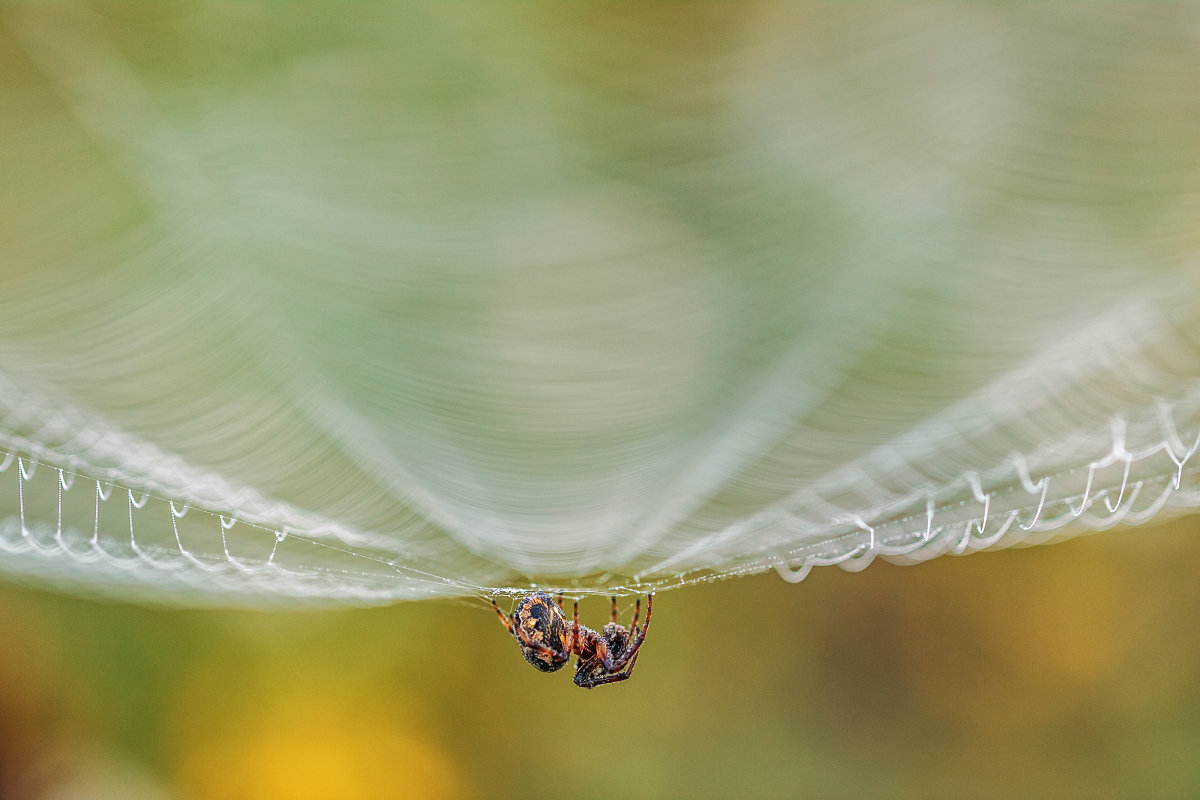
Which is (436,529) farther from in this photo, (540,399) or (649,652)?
(649,652)

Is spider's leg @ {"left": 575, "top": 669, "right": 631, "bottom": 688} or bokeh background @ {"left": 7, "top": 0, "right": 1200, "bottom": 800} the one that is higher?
bokeh background @ {"left": 7, "top": 0, "right": 1200, "bottom": 800}

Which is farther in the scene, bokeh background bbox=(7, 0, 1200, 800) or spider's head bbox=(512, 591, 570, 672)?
spider's head bbox=(512, 591, 570, 672)

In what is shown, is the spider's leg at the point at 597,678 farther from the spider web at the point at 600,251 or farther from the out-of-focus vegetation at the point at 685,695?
the out-of-focus vegetation at the point at 685,695

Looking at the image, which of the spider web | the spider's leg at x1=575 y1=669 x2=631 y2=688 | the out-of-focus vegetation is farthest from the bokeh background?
the out-of-focus vegetation

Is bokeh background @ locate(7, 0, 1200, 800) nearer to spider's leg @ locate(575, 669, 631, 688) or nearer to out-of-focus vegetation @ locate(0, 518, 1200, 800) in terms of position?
spider's leg @ locate(575, 669, 631, 688)

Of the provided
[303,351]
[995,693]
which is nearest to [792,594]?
[995,693]

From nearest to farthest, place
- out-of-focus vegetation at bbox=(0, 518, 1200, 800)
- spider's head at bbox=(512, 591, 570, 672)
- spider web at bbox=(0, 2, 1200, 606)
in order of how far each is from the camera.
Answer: spider web at bbox=(0, 2, 1200, 606) → spider's head at bbox=(512, 591, 570, 672) → out-of-focus vegetation at bbox=(0, 518, 1200, 800)
